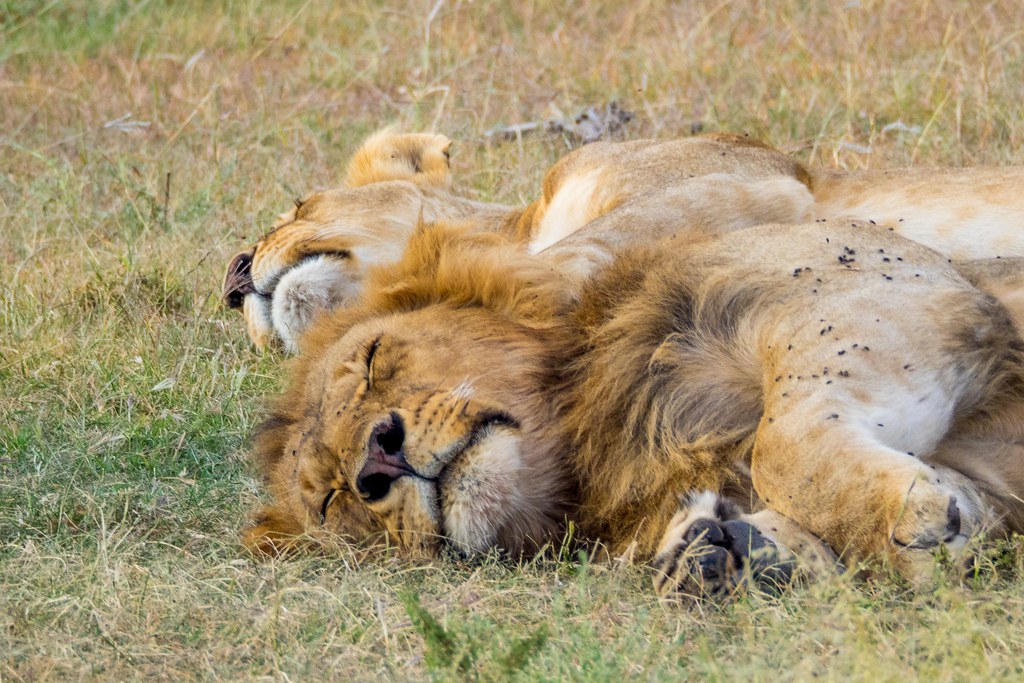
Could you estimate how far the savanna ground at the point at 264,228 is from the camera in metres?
2.05

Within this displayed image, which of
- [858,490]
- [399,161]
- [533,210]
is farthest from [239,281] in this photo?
[858,490]

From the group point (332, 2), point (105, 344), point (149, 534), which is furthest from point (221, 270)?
point (332, 2)

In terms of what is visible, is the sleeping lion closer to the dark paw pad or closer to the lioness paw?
the dark paw pad

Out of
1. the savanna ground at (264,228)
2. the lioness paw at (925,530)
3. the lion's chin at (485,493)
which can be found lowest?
the savanna ground at (264,228)

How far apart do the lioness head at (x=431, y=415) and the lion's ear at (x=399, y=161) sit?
1504 mm

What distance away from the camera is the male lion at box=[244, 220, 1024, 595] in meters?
2.17

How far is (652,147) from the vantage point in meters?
4.07

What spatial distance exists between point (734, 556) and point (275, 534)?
1.02m

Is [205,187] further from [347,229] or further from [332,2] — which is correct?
[332,2]

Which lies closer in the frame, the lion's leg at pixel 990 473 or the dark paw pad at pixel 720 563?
the dark paw pad at pixel 720 563

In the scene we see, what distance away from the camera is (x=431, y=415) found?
2.47 metres

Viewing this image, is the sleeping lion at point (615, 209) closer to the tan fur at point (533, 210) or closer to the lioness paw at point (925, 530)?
the tan fur at point (533, 210)

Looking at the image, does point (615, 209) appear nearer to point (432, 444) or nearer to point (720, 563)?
point (432, 444)

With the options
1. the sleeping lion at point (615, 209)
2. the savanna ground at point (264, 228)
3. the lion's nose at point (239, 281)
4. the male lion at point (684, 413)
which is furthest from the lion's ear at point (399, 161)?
the male lion at point (684, 413)
